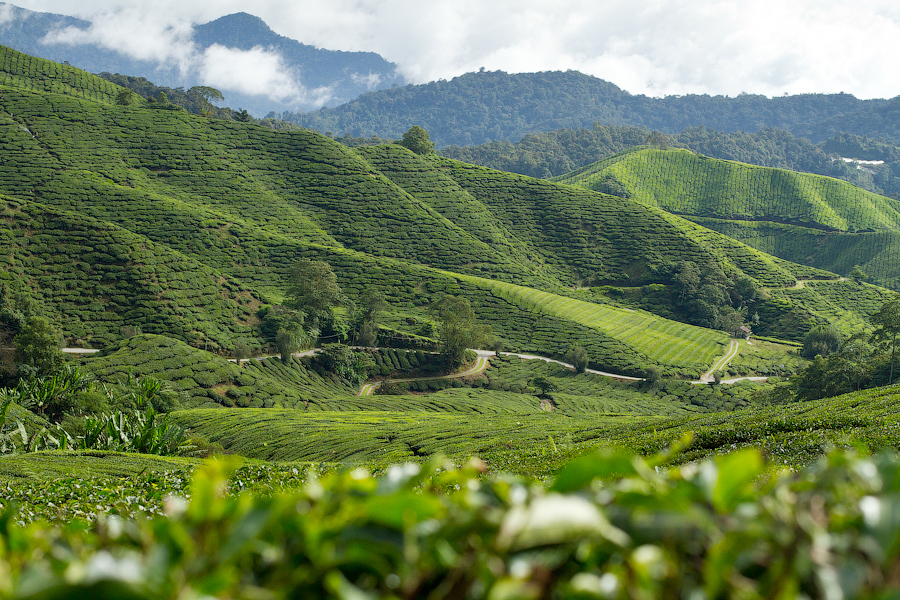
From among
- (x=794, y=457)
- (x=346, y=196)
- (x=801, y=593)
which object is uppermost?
(x=346, y=196)

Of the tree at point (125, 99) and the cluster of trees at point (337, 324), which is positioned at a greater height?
the tree at point (125, 99)

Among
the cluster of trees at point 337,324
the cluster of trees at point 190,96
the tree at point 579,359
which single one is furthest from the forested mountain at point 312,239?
the cluster of trees at point 190,96

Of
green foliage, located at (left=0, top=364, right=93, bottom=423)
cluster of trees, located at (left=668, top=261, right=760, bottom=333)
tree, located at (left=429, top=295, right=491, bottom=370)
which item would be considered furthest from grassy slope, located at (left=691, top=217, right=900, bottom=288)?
green foliage, located at (left=0, top=364, right=93, bottom=423)

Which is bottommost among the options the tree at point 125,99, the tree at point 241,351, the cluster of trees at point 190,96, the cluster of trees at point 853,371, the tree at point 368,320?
the tree at point 241,351

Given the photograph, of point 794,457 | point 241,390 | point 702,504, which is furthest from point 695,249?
point 702,504

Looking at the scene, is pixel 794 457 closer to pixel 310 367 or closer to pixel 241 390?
pixel 241 390

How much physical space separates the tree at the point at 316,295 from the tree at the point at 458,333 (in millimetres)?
10082

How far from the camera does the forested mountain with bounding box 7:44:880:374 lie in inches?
1886

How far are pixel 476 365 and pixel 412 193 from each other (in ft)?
146

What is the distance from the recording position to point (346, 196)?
82.9m

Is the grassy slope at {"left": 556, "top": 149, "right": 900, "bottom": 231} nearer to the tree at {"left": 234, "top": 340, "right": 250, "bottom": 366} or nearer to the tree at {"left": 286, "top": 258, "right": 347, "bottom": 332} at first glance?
the tree at {"left": 286, "top": 258, "right": 347, "bottom": 332}

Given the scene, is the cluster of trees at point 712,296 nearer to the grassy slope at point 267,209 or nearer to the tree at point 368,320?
the grassy slope at point 267,209

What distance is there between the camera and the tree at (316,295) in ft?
164

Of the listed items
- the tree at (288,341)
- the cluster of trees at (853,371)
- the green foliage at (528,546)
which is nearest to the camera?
the green foliage at (528,546)
